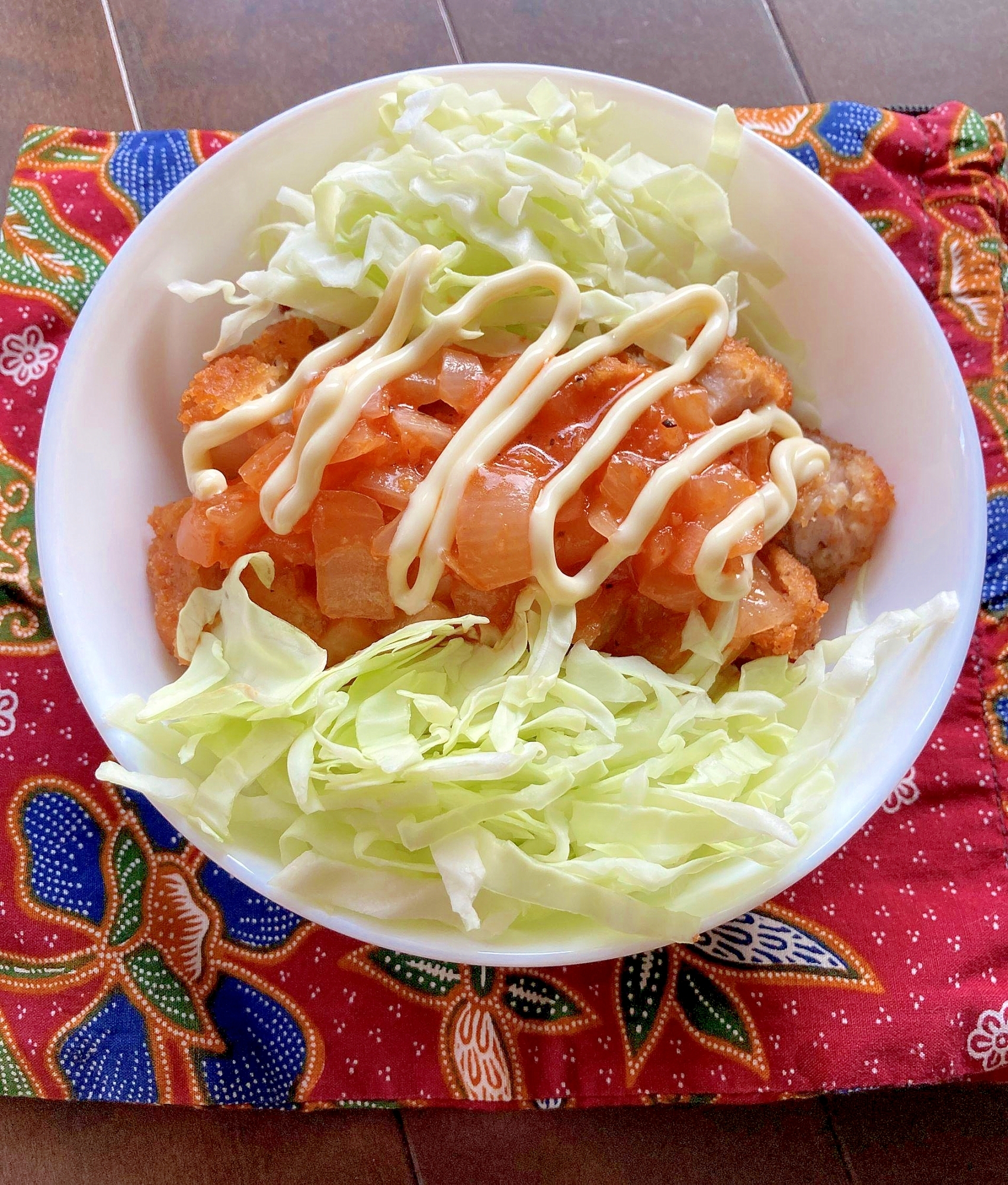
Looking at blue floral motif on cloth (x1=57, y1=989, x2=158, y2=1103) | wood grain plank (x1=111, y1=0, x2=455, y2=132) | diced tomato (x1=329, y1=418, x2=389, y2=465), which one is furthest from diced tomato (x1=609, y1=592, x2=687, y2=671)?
wood grain plank (x1=111, y1=0, x2=455, y2=132)

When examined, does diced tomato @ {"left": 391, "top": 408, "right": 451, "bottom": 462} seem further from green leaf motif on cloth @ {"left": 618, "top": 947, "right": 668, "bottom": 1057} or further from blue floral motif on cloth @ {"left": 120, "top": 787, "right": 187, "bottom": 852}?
green leaf motif on cloth @ {"left": 618, "top": 947, "right": 668, "bottom": 1057}

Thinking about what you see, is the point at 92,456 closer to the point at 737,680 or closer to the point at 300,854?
the point at 300,854

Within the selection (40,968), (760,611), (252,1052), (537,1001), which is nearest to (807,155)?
(760,611)

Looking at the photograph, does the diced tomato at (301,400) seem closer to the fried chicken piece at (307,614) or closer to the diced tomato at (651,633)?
the fried chicken piece at (307,614)

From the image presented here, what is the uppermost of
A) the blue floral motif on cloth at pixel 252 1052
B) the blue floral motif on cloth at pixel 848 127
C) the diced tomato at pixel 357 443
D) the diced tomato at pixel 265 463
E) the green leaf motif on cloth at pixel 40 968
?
the blue floral motif on cloth at pixel 848 127

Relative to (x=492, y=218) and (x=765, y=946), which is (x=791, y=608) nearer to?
(x=765, y=946)

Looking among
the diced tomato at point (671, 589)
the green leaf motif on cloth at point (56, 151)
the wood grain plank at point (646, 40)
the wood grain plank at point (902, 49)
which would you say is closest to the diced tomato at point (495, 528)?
the diced tomato at point (671, 589)

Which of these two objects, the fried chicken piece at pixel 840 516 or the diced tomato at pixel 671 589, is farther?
the fried chicken piece at pixel 840 516
